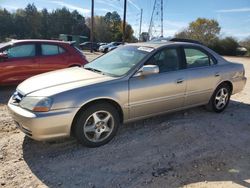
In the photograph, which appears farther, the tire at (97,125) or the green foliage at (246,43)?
the green foliage at (246,43)

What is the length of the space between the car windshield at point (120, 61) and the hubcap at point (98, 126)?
70cm

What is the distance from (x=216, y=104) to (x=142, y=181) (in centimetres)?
321

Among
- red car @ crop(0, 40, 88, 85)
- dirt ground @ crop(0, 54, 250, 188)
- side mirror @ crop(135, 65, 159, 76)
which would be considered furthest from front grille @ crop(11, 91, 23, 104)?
red car @ crop(0, 40, 88, 85)

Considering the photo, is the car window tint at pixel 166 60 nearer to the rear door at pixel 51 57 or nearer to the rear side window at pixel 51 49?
the rear door at pixel 51 57

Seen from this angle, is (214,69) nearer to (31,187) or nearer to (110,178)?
(110,178)

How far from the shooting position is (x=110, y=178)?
350 cm

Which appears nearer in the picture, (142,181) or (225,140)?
(142,181)

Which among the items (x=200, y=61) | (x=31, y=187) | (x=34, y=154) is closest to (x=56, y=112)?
(x=34, y=154)

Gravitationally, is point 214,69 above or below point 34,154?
above

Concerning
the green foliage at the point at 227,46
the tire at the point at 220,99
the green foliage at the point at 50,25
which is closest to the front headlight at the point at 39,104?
the tire at the point at 220,99

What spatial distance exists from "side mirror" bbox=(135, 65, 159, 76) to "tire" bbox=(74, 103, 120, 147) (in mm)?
732

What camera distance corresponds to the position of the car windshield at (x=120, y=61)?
4.70 m

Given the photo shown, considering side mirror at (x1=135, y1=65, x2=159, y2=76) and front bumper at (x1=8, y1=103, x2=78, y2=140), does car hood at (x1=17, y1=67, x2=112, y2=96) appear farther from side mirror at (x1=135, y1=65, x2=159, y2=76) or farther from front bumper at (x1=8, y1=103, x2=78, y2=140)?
side mirror at (x1=135, y1=65, x2=159, y2=76)

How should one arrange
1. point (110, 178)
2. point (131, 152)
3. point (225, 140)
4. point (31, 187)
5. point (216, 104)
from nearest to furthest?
1. point (31, 187)
2. point (110, 178)
3. point (131, 152)
4. point (225, 140)
5. point (216, 104)
